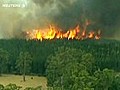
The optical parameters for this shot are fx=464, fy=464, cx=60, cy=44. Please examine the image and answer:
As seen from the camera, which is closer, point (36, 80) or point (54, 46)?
point (36, 80)

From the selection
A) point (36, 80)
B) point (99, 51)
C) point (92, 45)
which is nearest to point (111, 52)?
point (99, 51)

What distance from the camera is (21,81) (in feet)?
437

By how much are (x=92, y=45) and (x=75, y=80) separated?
90018 mm

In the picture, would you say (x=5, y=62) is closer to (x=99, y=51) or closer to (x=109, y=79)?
(x=99, y=51)

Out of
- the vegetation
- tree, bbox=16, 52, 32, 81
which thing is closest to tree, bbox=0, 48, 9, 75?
tree, bbox=16, 52, 32, 81

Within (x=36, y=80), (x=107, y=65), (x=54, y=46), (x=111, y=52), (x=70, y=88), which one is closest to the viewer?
(x=70, y=88)

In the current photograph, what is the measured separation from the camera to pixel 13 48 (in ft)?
545

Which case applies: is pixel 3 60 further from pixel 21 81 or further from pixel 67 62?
pixel 67 62

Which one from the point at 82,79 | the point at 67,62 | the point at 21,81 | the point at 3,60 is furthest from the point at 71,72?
the point at 3,60

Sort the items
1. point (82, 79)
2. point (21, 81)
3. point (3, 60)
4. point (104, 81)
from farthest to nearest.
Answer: point (3, 60)
point (21, 81)
point (104, 81)
point (82, 79)

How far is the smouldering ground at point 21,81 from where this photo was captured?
128 meters

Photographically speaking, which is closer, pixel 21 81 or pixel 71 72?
pixel 71 72

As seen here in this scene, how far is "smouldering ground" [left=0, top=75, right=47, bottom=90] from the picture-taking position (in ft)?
419

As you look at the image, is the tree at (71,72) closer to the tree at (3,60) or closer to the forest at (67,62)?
the forest at (67,62)
